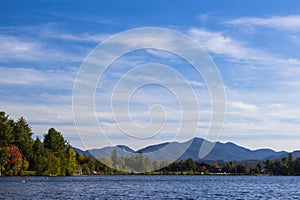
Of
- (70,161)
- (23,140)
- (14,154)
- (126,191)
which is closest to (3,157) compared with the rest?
(14,154)

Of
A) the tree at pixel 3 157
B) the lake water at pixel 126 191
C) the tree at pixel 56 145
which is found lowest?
the lake water at pixel 126 191

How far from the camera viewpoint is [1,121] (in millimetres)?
137875

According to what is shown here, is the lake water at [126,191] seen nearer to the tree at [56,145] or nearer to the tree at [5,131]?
the tree at [5,131]

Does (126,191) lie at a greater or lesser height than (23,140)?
lesser

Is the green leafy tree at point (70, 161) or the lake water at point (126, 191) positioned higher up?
the green leafy tree at point (70, 161)

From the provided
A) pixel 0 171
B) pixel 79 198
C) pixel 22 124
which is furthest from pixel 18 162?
pixel 79 198

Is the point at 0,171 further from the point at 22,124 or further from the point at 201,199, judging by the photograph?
the point at 201,199

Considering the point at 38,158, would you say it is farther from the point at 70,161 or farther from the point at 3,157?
the point at 70,161

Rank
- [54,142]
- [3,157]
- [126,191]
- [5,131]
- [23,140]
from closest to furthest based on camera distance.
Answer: [126,191] → [3,157] → [5,131] → [23,140] → [54,142]

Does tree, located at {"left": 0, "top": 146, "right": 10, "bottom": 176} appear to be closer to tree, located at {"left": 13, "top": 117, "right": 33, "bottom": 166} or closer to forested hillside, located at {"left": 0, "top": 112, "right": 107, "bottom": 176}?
forested hillside, located at {"left": 0, "top": 112, "right": 107, "bottom": 176}

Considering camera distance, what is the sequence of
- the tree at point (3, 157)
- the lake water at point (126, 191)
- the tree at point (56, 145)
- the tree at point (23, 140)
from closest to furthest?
the lake water at point (126, 191) < the tree at point (3, 157) < the tree at point (23, 140) < the tree at point (56, 145)

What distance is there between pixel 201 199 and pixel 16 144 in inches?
3528

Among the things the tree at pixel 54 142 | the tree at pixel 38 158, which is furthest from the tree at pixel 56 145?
the tree at pixel 38 158

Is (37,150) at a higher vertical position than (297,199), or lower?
higher
